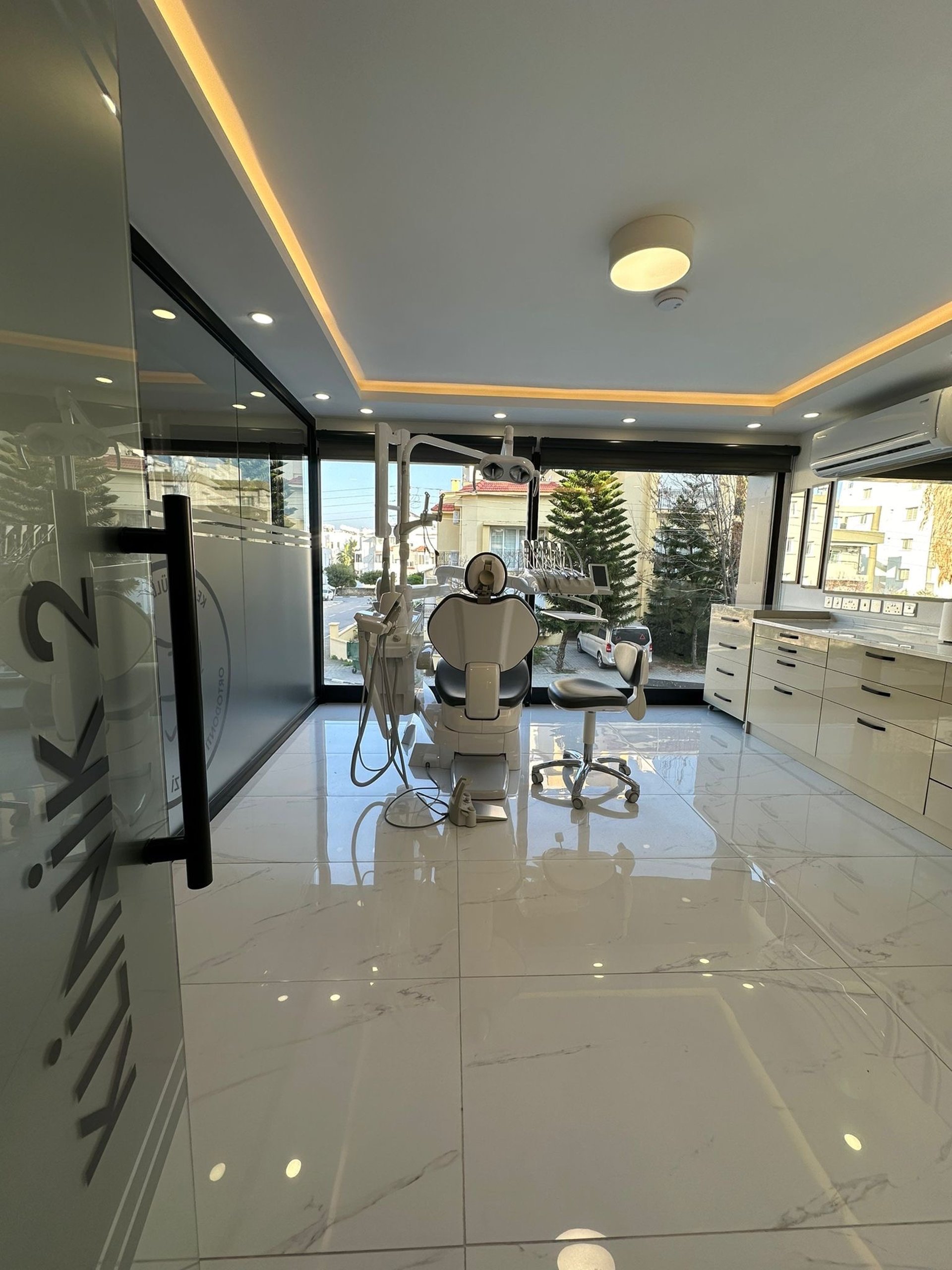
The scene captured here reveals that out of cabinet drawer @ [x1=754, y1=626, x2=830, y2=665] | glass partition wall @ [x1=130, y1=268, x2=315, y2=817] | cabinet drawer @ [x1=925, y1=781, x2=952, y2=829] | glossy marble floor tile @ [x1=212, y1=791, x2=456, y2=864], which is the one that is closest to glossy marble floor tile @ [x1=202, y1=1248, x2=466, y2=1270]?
glossy marble floor tile @ [x1=212, y1=791, x2=456, y2=864]

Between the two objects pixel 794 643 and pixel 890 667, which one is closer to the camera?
pixel 890 667

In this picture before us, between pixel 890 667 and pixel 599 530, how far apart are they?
2.61 metres

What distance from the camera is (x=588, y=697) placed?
3.09 meters

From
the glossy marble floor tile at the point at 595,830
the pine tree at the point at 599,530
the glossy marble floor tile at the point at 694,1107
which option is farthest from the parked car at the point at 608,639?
the glossy marble floor tile at the point at 694,1107

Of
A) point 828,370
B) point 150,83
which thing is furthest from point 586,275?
point 828,370

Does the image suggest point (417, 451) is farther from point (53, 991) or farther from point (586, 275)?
point (53, 991)

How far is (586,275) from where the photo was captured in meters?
2.48

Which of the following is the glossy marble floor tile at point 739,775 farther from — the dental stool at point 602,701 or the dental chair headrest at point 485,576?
the dental chair headrest at point 485,576

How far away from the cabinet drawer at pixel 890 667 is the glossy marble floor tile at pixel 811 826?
0.73 meters

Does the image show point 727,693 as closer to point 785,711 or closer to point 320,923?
point 785,711

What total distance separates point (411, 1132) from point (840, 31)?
114 inches

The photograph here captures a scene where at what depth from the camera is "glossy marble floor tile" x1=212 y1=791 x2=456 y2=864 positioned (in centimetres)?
250

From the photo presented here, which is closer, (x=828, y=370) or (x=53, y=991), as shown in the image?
(x=53, y=991)

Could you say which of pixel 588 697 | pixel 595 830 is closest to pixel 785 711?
pixel 588 697
